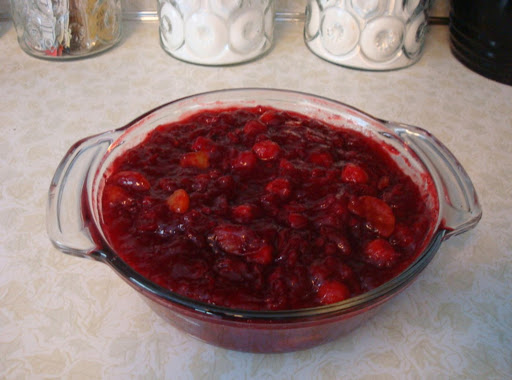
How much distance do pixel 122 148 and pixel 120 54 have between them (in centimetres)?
104

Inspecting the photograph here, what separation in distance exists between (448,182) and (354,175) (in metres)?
0.22

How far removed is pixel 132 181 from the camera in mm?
1206

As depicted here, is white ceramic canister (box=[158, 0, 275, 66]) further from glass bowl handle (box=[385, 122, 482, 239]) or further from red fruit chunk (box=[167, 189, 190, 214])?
red fruit chunk (box=[167, 189, 190, 214])

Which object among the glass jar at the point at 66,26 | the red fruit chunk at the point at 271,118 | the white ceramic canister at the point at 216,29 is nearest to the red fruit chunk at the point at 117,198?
the red fruit chunk at the point at 271,118

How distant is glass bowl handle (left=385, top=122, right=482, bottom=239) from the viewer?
41.0 inches

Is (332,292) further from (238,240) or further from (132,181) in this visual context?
(132,181)

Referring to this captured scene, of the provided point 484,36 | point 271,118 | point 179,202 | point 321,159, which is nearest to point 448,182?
point 321,159

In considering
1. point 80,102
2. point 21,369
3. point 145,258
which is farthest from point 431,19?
point 21,369

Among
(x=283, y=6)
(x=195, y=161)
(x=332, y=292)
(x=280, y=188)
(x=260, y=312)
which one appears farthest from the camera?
(x=283, y=6)

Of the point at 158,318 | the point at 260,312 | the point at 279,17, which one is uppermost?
the point at 260,312

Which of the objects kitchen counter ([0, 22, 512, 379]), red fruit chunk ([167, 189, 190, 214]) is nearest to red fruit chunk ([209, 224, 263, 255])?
red fruit chunk ([167, 189, 190, 214])

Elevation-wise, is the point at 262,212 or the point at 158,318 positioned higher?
the point at 262,212

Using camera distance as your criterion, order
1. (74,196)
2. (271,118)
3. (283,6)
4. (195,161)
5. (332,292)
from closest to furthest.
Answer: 1. (332,292)
2. (74,196)
3. (195,161)
4. (271,118)
5. (283,6)

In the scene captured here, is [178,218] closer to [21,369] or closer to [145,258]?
[145,258]
